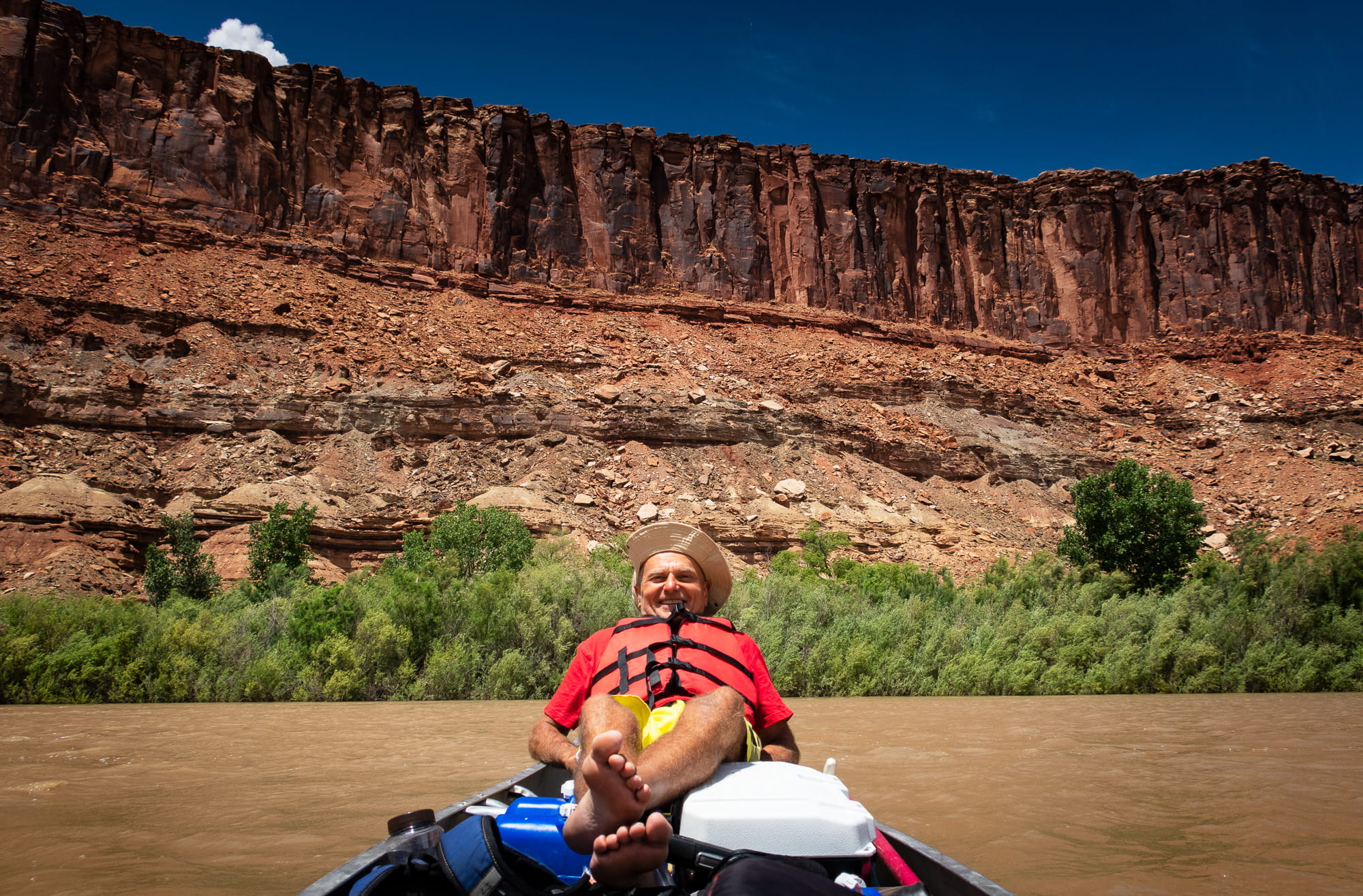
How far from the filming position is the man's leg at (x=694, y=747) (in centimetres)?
228

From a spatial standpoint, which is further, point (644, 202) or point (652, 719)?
point (644, 202)

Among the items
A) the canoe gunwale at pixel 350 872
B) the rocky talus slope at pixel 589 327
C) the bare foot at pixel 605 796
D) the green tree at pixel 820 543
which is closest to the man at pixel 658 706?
the bare foot at pixel 605 796

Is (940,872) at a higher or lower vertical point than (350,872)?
lower

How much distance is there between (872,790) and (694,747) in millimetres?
3491

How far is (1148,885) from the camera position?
3256mm

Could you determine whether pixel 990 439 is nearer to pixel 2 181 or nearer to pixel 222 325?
pixel 222 325

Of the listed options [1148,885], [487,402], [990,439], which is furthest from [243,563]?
[990,439]

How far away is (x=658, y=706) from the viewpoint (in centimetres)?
282

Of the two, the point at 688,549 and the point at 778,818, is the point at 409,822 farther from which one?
the point at 688,549

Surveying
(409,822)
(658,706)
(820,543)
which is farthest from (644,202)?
(409,822)

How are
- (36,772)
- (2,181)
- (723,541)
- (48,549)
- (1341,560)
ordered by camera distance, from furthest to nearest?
(2,181) → (723,541) → (48,549) → (1341,560) → (36,772)

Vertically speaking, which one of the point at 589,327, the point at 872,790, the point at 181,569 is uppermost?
the point at 589,327

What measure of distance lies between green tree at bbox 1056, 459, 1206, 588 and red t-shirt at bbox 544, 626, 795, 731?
21999 millimetres

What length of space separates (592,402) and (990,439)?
17.5 m
